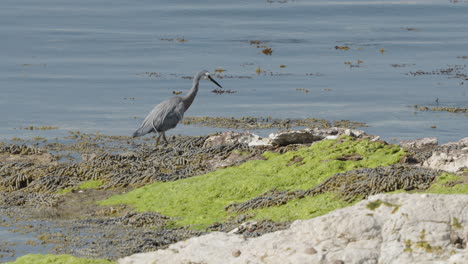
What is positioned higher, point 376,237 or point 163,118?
point 376,237

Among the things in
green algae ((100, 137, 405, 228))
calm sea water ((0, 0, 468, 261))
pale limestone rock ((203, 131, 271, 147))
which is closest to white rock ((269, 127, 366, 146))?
pale limestone rock ((203, 131, 271, 147))

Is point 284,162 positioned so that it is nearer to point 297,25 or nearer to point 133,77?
point 133,77

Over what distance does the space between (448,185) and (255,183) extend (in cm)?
294

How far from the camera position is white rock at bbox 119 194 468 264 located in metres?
8.32

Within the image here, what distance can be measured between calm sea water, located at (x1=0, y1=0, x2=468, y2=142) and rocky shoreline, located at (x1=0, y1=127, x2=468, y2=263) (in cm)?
437

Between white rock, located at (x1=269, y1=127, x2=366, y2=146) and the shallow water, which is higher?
white rock, located at (x1=269, y1=127, x2=366, y2=146)

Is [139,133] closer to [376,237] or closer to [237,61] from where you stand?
[376,237]

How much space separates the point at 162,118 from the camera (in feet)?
66.7

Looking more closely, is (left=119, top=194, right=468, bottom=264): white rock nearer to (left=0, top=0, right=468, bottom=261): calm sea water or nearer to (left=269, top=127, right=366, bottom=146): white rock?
(left=0, top=0, right=468, bottom=261): calm sea water

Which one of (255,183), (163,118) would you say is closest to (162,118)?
(163,118)

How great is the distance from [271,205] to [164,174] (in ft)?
10.5

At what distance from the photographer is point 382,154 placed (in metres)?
15.0

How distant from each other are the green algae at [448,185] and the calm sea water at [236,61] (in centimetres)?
768

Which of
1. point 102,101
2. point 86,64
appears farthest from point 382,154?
point 86,64
